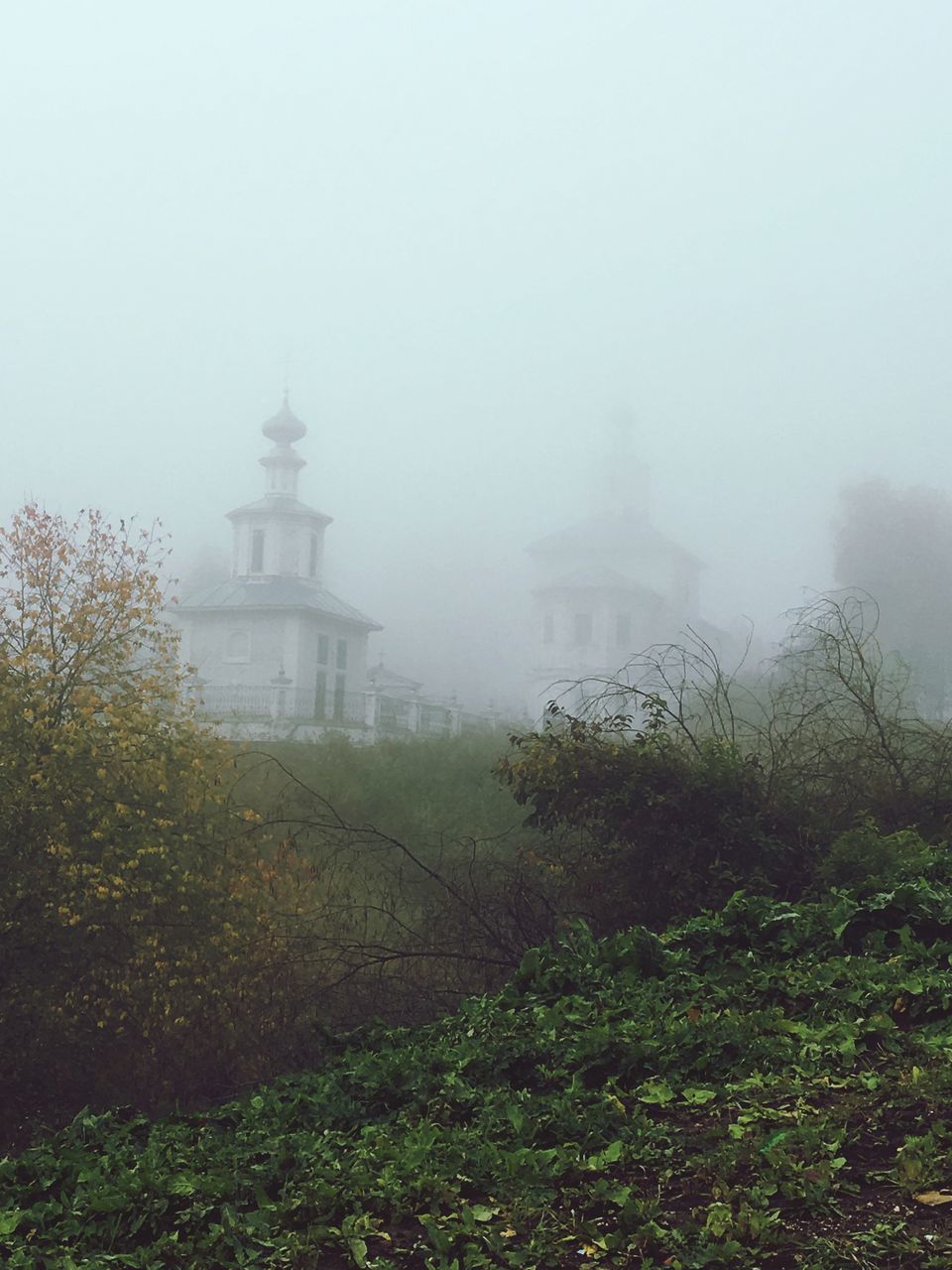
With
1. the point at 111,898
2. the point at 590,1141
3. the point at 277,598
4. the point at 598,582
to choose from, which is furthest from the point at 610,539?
the point at 590,1141

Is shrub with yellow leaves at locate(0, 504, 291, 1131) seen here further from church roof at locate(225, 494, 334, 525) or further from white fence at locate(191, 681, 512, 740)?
church roof at locate(225, 494, 334, 525)

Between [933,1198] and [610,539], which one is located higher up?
[610,539]

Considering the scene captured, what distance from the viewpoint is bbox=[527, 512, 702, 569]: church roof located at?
61500 mm

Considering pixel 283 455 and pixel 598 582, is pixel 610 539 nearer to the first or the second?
pixel 598 582

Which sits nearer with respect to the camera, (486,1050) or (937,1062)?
(937,1062)

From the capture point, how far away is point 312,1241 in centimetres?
460

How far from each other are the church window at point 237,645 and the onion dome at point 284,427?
39.2ft

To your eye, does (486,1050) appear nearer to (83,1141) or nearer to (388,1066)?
(388,1066)

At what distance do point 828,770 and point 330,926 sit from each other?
5558 millimetres

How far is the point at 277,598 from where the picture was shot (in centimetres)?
4575

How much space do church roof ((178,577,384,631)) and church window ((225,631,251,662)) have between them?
0.98 meters

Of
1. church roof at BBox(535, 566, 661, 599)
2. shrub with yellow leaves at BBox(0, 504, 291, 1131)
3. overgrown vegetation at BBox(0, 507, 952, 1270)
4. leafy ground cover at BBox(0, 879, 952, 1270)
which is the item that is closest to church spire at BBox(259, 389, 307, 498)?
church roof at BBox(535, 566, 661, 599)

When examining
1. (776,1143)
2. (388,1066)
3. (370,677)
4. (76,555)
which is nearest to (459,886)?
(76,555)

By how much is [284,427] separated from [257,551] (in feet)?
21.1
